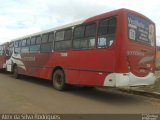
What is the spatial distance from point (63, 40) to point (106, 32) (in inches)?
132

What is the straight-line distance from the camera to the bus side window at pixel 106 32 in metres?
10.3

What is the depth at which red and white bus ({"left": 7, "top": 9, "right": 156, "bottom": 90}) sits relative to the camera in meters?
10.0

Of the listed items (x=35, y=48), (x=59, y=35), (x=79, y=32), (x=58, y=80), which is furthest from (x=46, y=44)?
(x=79, y=32)

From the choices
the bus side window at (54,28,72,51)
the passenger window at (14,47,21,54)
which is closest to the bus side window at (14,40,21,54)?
the passenger window at (14,47,21,54)

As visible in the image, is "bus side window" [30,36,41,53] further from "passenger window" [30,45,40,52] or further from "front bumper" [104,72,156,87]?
"front bumper" [104,72,156,87]

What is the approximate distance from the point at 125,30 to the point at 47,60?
5.79m

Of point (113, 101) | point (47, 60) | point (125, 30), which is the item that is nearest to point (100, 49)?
point (125, 30)

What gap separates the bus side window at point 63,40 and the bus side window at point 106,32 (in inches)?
92.0

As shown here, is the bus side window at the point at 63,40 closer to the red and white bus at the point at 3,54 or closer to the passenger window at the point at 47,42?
the passenger window at the point at 47,42

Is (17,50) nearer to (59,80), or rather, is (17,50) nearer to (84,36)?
(59,80)

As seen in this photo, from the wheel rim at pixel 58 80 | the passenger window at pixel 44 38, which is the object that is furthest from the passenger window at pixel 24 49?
the wheel rim at pixel 58 80

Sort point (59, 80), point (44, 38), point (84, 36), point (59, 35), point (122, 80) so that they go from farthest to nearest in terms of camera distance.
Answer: point (44, 38)
point (59, 35)
point (59, 80)
point (84, 36)
point (122, 80)

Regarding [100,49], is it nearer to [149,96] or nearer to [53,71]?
[149,96]

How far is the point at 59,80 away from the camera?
13711 millimetres
